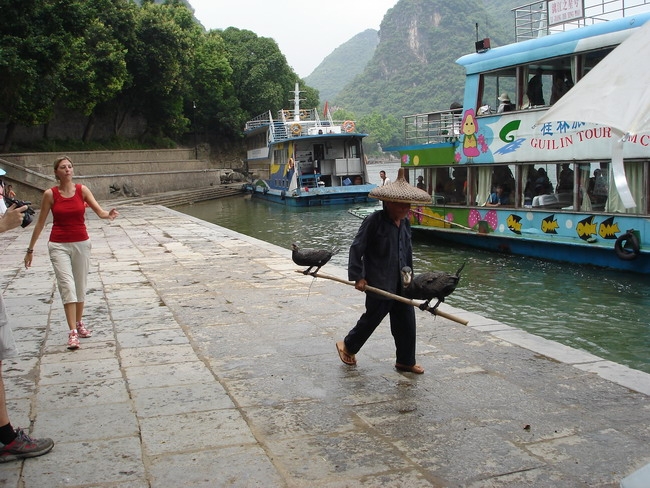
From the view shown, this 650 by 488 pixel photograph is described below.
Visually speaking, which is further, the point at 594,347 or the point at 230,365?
the point at 594,347

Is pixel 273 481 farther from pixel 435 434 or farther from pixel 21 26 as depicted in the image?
pixel 21 26

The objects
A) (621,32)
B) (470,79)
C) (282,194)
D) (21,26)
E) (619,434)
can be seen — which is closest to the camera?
(619,434)

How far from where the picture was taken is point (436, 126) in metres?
15.7

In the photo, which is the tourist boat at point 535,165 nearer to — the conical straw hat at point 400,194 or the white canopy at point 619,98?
the conical straw hat at point 400,194

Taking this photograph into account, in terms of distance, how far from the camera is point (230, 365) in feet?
16.7

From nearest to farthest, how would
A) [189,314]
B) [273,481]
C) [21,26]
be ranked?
[273,481]
[189,314]
[21,26]

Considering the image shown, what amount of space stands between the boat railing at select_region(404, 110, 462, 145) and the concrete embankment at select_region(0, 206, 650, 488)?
8526 mm

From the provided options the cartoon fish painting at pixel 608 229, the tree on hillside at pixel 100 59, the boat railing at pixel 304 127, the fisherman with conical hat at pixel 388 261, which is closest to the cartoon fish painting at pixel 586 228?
the cartoon fish painting at pixel 608 229

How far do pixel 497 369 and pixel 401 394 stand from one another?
0.90 meters

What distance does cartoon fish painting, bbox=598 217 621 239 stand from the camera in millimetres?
11062

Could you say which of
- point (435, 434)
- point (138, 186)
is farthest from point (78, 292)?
point (138, 186)

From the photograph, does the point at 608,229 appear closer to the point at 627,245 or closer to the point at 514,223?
the point at 627,245

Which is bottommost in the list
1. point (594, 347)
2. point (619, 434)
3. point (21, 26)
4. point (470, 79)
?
point (594, 347)

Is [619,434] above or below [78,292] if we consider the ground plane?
below
